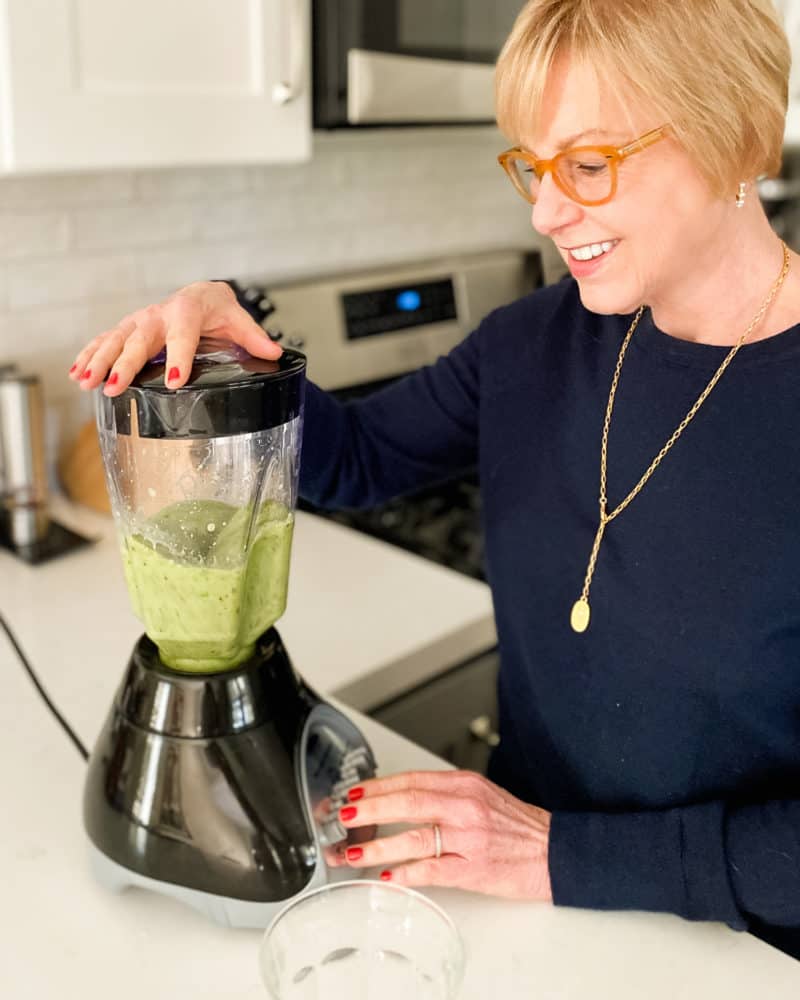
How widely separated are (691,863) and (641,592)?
0.22 m

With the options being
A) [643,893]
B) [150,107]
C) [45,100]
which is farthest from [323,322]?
[643,893]

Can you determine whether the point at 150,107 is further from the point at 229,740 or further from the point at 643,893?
the point at 643,893

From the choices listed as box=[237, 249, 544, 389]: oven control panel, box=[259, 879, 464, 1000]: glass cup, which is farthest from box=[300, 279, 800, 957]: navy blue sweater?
box=[237, 249, 544, 389]: oven control panel

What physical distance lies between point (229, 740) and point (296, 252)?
4.07 feet

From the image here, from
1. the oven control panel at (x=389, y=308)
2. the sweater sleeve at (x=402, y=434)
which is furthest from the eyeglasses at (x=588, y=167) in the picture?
the oven control panel at (x=389, y=308)

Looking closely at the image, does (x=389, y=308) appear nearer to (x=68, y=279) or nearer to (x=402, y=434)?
(x=68, y=279)

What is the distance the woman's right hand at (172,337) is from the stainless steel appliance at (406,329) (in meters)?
0.77

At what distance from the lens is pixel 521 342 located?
3.43 feet

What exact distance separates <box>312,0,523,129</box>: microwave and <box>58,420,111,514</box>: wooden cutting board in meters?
0.58

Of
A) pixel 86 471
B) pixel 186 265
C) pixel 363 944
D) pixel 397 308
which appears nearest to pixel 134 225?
pixel 186 265

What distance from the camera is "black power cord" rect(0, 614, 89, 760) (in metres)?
1.02

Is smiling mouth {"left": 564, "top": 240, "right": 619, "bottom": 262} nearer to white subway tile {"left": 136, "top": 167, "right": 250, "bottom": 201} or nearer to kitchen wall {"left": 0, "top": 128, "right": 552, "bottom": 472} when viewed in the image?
kitchen wall {"left": 0, "top": 128, "right": 552, "bottom": 472}

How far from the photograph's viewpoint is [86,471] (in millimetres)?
1626

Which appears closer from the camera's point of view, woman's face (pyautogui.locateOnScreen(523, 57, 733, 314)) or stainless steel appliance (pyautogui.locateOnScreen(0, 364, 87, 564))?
woman's face (pyautogui.locateOnScreen(523, 57, 733, 314))
